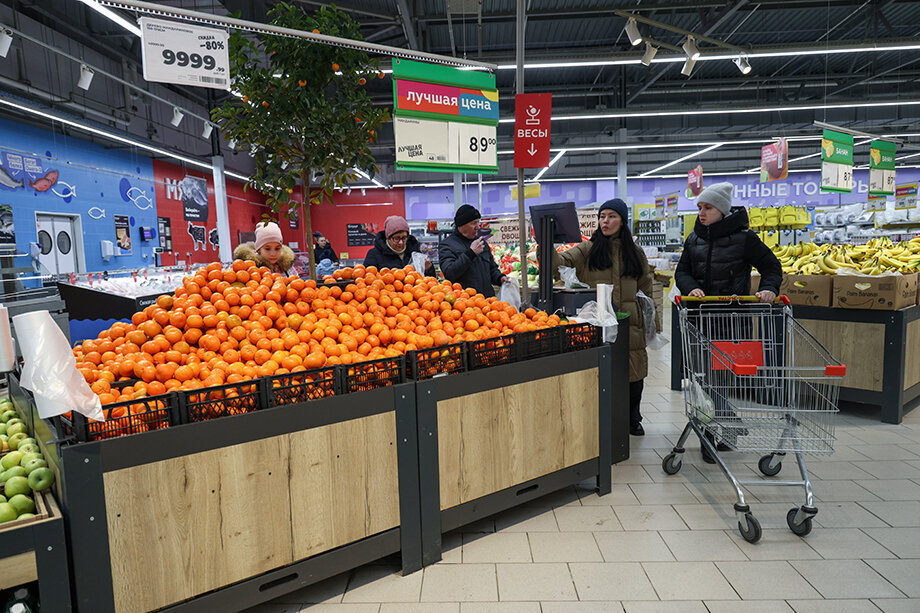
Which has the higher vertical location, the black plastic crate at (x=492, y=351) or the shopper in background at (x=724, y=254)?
the shopper in background at (x=724, y=254)

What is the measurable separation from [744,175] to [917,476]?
22.7 metres

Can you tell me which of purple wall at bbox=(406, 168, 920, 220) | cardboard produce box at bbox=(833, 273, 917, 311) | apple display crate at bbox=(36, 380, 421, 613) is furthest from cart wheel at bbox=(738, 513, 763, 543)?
purple wall at bbox=(406, 168, 920, 220)

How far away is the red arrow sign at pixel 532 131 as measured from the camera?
3861 millimetres

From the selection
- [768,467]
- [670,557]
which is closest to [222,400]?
[670,557]

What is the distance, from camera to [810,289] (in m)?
4.60

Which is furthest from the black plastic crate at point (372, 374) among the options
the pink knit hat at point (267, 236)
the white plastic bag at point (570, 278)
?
the pink knit hat at point (267, 236)

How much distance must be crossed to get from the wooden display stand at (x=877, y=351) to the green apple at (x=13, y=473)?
17.5 ft

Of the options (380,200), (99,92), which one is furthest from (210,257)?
(380,200)

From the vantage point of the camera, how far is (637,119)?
17.5 metres

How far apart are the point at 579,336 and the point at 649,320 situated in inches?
43.8

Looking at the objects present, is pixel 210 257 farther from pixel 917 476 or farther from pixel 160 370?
pixel 917 476

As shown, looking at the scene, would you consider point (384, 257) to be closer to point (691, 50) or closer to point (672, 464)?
point (672, 464)

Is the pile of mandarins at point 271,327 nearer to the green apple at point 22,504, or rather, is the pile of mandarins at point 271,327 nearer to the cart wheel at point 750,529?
the green apple at point 22,504

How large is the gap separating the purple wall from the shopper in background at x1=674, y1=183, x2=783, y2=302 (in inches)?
733
